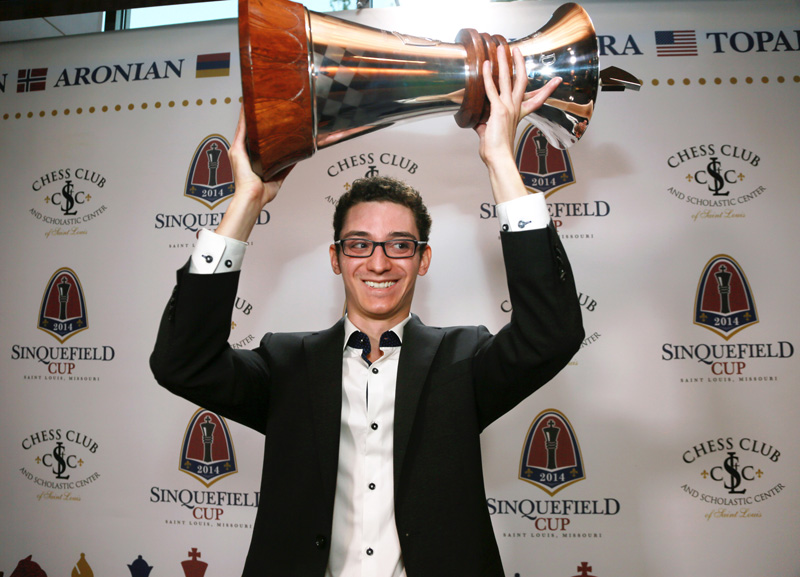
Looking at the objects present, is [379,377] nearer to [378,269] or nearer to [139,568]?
[378,269]

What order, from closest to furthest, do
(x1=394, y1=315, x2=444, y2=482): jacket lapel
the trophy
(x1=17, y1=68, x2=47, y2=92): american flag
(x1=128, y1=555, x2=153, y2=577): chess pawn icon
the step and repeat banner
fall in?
the trophy
(x1=394, y1=315, x2=444, y2=482): jacket lapel
the step and repeat banner
(x1=128, y1=555, x2=153, y2=577): chess pawn icon
(x1=17, y1=68, x2=47, y2=92): american flag

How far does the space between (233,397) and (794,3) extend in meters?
2.89

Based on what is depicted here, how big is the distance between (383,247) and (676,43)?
6.38ft

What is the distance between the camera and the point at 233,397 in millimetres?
1288

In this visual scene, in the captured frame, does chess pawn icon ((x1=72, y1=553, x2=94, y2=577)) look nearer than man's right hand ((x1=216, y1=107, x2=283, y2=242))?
No

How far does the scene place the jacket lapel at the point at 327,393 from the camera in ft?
4.13

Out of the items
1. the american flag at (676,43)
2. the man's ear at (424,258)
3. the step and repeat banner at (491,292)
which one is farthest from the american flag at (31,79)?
the american flag at (676,43)

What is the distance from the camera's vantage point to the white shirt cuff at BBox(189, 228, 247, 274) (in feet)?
3.73

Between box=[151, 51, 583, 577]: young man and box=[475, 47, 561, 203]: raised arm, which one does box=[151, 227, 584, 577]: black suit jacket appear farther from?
box=[475, 47, 561, 203]: raised arm

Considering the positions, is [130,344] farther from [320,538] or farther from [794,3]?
[794,3]

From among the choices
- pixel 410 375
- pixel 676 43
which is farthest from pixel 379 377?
pixel 676 43

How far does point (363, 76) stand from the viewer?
1086 mm

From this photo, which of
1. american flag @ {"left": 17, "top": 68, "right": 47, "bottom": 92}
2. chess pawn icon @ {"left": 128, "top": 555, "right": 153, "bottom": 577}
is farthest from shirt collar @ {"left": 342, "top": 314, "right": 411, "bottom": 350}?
american flag @ {"left": 17, "top": 68, "right": 47, "bottom": 92}

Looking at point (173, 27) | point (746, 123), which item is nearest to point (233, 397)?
point (173, 27)
